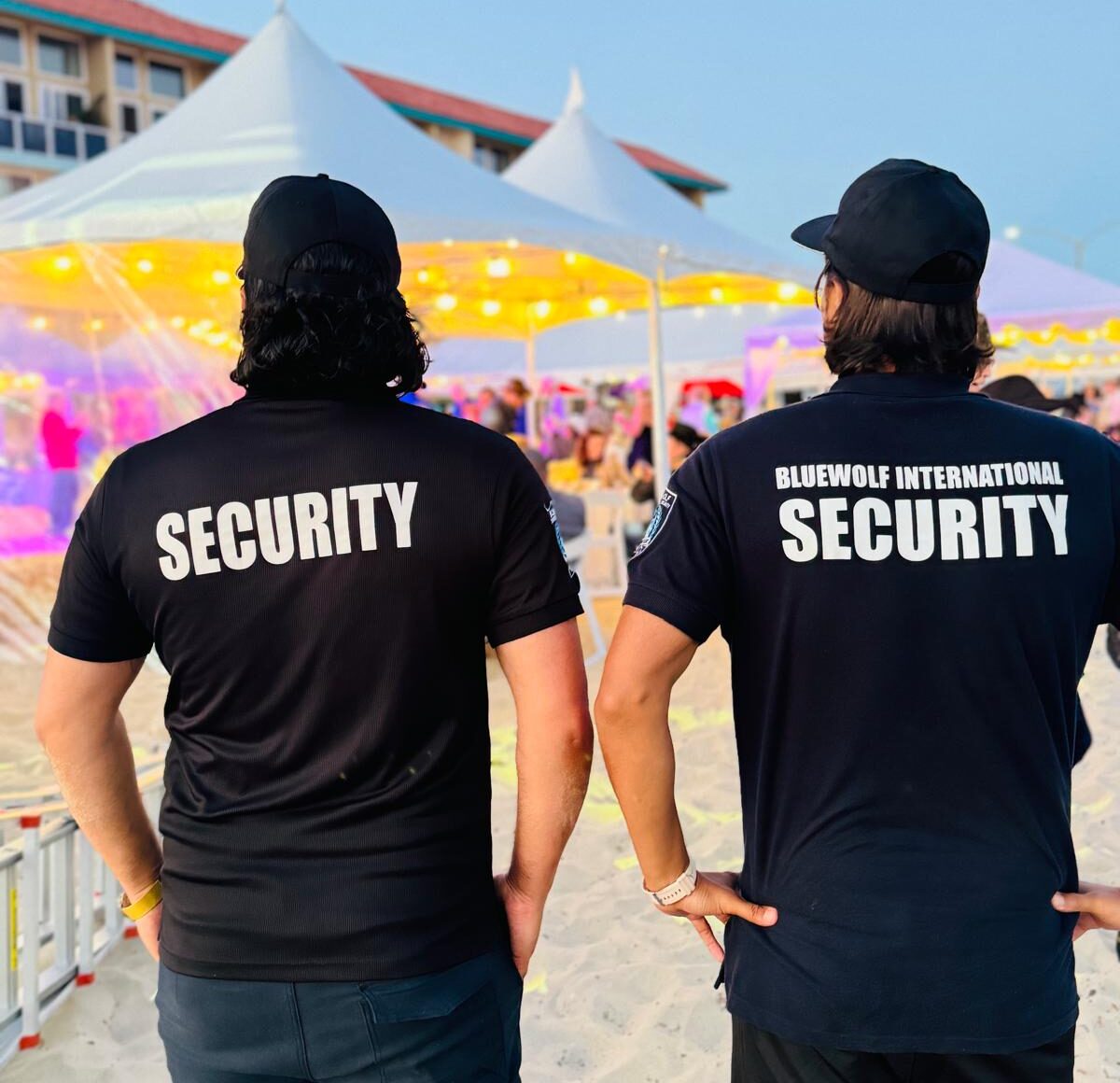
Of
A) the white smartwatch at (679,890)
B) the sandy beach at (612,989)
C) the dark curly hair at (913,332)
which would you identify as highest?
the dark curly hair at (913,332)

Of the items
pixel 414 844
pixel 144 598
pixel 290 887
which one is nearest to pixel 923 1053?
pixel 414 844

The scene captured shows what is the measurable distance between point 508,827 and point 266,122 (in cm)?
506

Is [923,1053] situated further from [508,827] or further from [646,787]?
[508,827]

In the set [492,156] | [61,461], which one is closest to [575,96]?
[61,461]

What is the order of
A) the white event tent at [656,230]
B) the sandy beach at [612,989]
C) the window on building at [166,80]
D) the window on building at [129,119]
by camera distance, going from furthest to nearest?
1. the window on building at [166,80]
2. the window on building at [129,119]
3. the white event tent at [656,230]
4. the sandy beach at [612,989]

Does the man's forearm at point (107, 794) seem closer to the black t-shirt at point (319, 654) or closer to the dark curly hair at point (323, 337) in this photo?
the black t-shirt at point (319, 654)

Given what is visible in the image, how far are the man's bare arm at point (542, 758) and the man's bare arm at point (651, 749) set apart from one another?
2.0 inches

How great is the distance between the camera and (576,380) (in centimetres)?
1889

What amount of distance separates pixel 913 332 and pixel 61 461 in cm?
562

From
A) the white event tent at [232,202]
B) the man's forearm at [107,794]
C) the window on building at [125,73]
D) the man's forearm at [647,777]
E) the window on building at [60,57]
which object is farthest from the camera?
the window on building at [125,73]

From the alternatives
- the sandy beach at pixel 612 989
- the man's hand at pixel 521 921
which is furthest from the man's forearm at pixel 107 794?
the sandy beach at pixel 612 989

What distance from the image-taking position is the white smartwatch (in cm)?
141

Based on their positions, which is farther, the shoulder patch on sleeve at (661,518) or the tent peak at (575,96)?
the tent peak at (575,96)

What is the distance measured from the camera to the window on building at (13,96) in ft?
97.1
